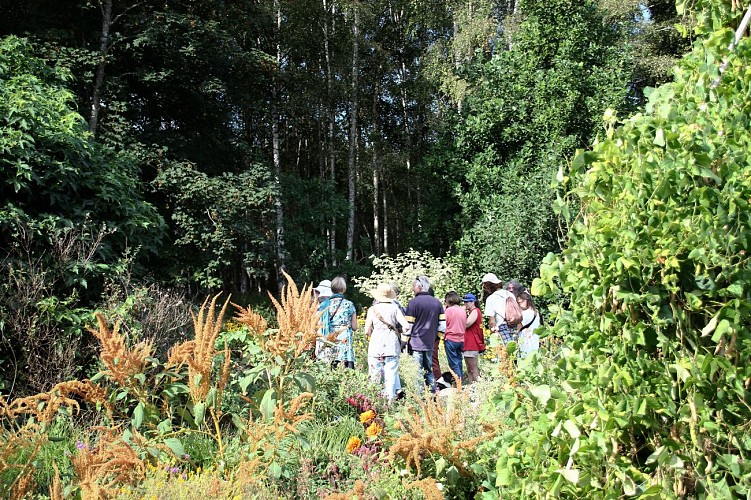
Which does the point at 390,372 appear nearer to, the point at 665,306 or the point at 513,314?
the point at 513,314

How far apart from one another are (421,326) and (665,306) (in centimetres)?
578

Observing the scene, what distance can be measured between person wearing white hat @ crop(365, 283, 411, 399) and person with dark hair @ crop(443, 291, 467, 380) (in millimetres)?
1088

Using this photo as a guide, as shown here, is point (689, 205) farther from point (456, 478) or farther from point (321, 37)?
point (321, 37)

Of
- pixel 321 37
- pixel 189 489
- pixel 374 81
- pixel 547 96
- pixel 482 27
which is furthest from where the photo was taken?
pixel 374 81

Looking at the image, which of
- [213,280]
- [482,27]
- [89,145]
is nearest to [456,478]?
[89,145]

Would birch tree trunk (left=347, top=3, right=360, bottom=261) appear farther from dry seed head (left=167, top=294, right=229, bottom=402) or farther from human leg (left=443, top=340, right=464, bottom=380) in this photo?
dry seed head (left=167, top=294, right=229, bottom=402)

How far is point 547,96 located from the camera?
15.2 m

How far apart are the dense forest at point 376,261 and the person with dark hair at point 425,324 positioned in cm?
168

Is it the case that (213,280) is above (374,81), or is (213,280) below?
below

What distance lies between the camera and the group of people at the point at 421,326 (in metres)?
6.77

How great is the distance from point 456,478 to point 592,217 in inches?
85.6

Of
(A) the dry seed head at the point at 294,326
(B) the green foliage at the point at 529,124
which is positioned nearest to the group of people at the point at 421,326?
(A) the dry seed head at the point at 294,326

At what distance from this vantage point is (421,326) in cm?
750

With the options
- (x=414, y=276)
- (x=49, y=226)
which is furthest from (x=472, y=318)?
(x=414, y=276)
